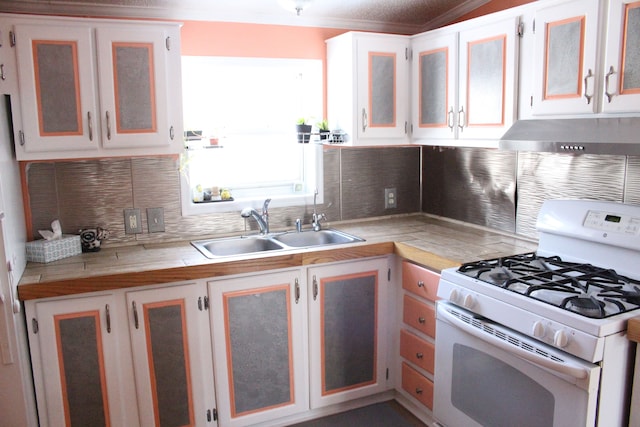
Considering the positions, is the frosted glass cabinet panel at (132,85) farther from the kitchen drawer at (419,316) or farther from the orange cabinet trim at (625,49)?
the orange cabinet trim at (625,49)

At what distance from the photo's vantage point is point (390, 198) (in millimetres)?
3627

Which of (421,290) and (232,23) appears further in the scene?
(232,23)

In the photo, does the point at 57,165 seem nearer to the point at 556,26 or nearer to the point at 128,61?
the point at 128,61

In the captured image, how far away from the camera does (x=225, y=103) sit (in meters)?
3.18

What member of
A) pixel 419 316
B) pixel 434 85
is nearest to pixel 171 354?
pixel 419 316

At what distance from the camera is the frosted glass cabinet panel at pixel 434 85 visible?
2.88m

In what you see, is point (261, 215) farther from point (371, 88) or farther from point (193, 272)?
point (371, 88)

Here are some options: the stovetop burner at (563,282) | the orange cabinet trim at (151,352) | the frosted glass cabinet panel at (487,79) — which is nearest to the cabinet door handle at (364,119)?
the frosted glass cabinet panel at (487,79)

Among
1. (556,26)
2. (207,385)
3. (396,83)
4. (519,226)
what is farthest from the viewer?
(396,83)

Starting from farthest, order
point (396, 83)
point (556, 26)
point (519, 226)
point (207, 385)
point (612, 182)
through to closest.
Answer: point (396, 83) → point (519, 226) → point (207, 385) → point (612, 182) → point (556, 26)

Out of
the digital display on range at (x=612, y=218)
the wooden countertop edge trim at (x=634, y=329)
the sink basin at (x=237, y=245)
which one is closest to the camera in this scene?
the wooden countertop edge trim at (x=634, y=329)

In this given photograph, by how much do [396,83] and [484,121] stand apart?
663mm

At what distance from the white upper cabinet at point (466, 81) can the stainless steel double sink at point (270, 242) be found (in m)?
0.76

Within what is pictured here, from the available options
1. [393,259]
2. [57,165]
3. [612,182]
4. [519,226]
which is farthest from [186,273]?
[612,182]
